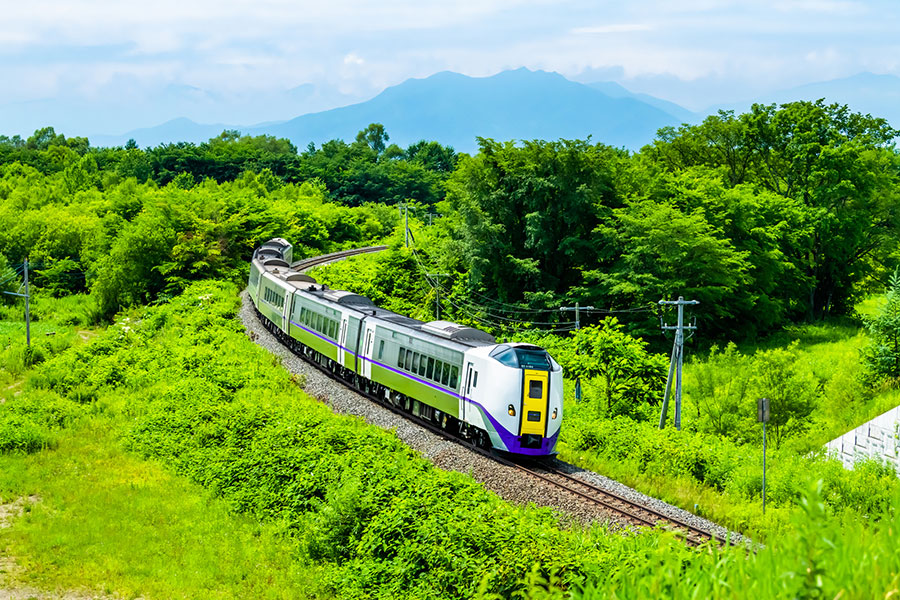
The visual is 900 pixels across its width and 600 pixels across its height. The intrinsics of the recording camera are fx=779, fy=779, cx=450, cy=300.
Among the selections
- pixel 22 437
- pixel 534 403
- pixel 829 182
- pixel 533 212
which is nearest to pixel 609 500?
pixel 534 403

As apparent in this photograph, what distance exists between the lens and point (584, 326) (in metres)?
37.4

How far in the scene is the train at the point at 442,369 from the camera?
18.8 metres

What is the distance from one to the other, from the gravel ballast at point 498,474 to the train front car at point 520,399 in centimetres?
78

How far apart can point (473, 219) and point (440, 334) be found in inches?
722

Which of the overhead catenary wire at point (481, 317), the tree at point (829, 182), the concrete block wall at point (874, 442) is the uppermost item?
the tree at point (829, 182)

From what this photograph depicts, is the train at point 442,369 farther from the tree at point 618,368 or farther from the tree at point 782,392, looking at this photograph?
the tree at point 782,392

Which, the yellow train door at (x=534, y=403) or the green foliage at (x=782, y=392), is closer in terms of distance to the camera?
the yellow train door at (x=534, y=403)

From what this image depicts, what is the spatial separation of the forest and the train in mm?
2219

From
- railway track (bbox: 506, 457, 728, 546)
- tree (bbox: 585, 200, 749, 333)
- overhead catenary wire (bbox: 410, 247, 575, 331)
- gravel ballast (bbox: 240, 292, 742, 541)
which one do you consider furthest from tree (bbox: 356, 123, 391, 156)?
railway track (bbox: 506, 457, 728, 546)

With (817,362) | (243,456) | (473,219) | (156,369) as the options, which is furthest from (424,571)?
(473,219)

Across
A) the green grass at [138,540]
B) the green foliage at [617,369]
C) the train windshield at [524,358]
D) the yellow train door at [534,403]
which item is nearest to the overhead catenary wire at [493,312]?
the green foliage at [617,369]

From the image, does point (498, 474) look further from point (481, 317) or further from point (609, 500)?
point (481, 317)

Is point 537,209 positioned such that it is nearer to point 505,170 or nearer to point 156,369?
point 505,170

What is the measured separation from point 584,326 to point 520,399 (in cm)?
1935
